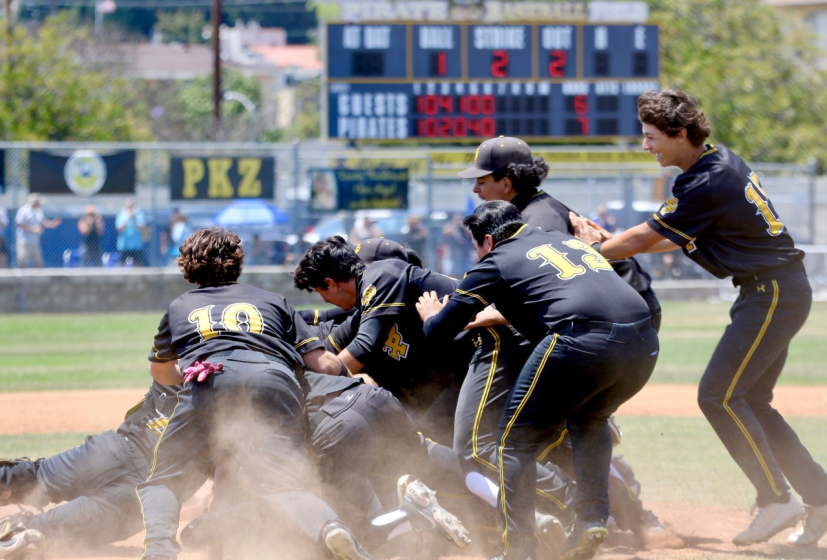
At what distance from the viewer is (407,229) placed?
61.1 feet

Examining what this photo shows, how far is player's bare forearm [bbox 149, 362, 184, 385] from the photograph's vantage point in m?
4.84

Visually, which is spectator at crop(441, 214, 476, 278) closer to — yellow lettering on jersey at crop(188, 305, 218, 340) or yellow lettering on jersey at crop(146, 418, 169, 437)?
yellow lettering on jersey at crop(146, 418, 169, 437)

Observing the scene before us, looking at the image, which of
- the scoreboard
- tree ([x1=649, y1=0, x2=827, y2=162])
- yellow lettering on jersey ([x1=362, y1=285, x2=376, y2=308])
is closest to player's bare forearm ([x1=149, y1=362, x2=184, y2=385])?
yellow lettering on jersey ([x1=362, y1=285, x2=376, y2=308])

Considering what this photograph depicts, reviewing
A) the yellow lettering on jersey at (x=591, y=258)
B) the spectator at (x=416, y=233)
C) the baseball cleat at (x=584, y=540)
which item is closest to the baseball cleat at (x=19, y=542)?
the baseball cleat at (x=584, y=540)

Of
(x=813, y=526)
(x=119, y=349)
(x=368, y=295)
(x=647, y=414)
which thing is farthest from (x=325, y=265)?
(x=119, y=349)

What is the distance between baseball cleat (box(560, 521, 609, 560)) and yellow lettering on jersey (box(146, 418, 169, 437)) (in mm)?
2092

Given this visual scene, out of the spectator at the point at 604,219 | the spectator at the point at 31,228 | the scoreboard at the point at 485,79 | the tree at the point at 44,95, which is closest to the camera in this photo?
the spectator at the point at 31,228

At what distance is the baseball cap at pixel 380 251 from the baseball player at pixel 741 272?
125 cm

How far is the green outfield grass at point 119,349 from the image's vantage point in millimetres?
10727

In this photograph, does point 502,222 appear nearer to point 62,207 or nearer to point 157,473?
point 157,473

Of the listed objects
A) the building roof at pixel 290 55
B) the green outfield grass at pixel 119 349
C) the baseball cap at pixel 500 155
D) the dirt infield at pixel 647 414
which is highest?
the building roof at pixel 290 55

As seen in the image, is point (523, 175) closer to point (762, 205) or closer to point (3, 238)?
point (762, 205)

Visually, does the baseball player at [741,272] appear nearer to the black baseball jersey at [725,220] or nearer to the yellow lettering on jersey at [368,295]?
the black baseball jersey at [725,220]

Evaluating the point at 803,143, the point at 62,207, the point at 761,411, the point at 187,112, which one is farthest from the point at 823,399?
the point at 187,112
